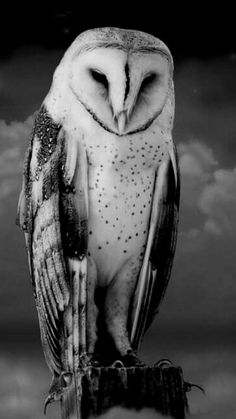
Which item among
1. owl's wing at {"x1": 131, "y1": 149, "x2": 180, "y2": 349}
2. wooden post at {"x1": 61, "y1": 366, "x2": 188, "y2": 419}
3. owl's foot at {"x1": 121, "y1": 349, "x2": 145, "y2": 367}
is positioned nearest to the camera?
wooden post at {"x1": 61, "y1": 366, "x2": 188, "y2": 419}

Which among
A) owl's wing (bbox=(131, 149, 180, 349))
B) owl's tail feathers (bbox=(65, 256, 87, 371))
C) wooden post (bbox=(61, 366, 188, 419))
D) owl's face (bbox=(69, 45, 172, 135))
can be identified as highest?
owl's face (bbox=(69, 45, 172, 135))

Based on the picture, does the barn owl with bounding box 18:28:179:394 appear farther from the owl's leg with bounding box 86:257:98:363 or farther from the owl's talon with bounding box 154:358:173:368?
the owl's talon with bounding box 154:358:173:368

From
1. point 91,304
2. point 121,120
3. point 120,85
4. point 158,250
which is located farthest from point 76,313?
point 120,85

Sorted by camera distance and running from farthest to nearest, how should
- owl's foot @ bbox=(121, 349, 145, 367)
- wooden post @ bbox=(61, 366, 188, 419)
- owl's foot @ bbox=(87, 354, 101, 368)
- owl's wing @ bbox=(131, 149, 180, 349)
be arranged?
owl's wing @ bbox=(131, 149, 180, 349), owl's foot @ bbox=(121, 349, 145, 367), owl's foot @ bbox=(87, 354, 101, 368), wooden post @ bbox=(61, 366, 188, 419)

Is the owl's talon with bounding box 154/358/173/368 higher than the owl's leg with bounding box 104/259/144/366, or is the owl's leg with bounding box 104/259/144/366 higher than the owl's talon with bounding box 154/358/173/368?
the owl's leg with bounding box 104/259/144/366

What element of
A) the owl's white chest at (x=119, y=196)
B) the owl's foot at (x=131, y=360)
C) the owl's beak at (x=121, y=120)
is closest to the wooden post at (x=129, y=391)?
the owl's foot at (x=131, y=360)

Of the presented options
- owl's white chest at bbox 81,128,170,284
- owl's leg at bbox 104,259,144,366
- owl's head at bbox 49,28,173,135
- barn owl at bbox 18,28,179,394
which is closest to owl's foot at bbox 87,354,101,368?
barn owl at bbox 18,28,179,394

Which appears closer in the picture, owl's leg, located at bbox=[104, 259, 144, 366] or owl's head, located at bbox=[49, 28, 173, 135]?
owl's head, located at bbox=[49, 28, 173, 135]

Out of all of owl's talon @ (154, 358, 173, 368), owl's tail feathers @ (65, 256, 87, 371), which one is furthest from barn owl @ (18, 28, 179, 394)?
owl's talon @ (154, 358, 173, 368)
